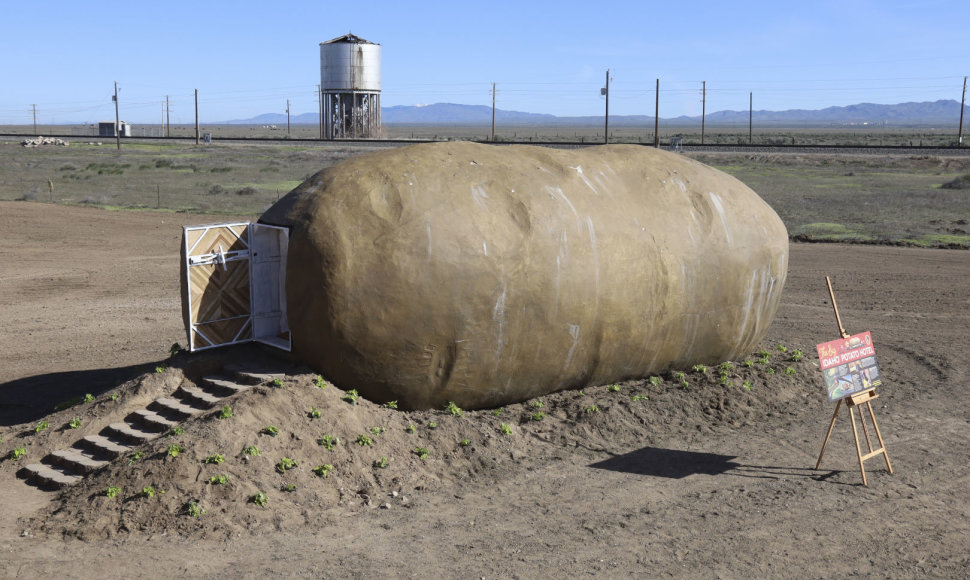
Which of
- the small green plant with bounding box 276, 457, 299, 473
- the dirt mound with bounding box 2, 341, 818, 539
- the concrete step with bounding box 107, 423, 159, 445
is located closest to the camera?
the dirt mound with bounding box 2, 341, 818, 539

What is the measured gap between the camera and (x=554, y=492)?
10961 mm

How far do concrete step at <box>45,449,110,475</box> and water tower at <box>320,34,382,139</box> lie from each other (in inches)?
2956

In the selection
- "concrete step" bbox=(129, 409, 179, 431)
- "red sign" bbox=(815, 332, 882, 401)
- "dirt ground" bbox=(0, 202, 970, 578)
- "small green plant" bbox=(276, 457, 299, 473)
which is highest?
"red sign" bbox=(815, 332, 882, 401)

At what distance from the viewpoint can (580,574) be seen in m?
8.95

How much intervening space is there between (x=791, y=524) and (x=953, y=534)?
5.58 ft

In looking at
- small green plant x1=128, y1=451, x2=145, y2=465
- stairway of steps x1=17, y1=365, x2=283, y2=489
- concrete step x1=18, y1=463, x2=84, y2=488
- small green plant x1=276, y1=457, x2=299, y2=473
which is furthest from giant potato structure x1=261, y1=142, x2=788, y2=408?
concrete step x1=18, y1=463, x2=84, y2=488

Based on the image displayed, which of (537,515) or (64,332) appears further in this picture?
(64,332)

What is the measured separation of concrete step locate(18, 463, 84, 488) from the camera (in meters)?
10.7

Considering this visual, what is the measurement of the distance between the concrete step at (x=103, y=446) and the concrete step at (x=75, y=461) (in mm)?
127

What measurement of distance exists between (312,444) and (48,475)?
314 cm

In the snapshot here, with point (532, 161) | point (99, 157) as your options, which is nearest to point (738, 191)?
point (532, 161)

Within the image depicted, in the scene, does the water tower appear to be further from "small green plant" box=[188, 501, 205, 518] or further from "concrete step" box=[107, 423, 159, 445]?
"small green plant" box=[188, 501, 205, 518]

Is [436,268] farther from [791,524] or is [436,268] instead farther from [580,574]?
[791,524]

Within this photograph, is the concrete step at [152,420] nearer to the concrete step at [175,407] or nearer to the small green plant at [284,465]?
the concrete step at [175,407]
